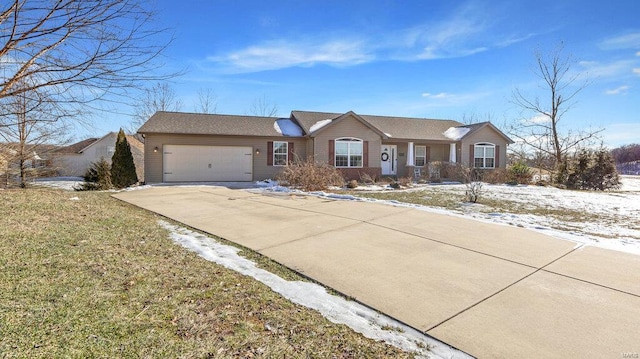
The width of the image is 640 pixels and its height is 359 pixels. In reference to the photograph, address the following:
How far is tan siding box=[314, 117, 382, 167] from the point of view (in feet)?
59.3

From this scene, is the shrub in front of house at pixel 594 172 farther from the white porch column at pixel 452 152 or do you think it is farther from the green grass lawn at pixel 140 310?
the green grass lawn at pixel 140 310

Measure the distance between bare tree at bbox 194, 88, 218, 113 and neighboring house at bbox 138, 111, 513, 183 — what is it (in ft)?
50.0

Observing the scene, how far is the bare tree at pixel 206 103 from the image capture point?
32.9 meters

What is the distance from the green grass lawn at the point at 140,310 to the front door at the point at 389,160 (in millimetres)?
16940

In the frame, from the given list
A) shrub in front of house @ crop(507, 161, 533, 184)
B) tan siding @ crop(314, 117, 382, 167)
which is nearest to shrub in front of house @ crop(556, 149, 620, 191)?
shrub in front of house @ crop(507, 161, 533, 184)

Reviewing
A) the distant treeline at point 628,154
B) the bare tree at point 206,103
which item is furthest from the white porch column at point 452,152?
the distant treeline at point 628,154

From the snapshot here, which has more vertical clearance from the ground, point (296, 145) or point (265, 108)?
point (265, 108)

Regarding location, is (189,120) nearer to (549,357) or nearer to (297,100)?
(297,100)

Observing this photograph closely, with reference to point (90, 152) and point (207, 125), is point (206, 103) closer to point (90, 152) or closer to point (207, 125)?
point (90, 152)

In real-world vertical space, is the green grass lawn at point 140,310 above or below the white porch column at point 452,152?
below

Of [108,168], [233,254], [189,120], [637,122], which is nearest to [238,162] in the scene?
[189,120]

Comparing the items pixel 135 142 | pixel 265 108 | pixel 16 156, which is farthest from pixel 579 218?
pixel 135 142

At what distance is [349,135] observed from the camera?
1861cm

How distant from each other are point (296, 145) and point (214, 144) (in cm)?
444
